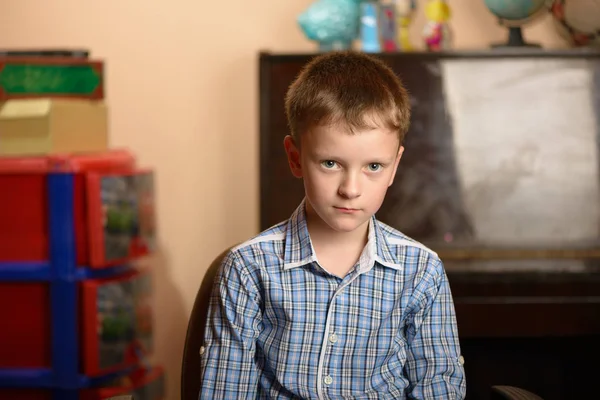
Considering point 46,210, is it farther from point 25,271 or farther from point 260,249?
point 260,249

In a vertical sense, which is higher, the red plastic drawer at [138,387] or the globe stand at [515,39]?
the globe stand at [515,39]

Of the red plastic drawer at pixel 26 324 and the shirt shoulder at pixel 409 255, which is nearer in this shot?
the shirt shoulder at pixel 409 255

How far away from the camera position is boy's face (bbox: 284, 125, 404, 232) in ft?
4.84

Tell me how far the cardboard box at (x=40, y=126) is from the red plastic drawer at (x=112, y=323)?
0.45 m

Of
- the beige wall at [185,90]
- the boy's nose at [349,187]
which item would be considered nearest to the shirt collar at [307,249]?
the boy's nose at [349,187]

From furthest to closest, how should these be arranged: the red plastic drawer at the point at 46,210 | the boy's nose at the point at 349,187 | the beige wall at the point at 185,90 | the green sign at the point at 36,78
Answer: the beige wall at the point at 185,90 → the green sign at the point at 36,78 → the red plastic drawer at the point at 46,210 → the boy's nose at the point at 349,187

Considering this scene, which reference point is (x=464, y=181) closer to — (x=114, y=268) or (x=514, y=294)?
(x=514, y=294)

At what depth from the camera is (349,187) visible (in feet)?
4.79

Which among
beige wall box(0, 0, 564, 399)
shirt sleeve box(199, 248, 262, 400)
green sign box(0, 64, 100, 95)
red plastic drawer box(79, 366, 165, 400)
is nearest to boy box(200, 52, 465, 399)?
shirt sleeve box(199, 248, 262, 400)

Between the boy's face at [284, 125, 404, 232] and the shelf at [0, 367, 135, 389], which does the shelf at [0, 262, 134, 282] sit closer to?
the shelf at [0, 367, 135, 389]

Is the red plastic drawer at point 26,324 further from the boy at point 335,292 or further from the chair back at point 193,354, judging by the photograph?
the boy at point 335,292

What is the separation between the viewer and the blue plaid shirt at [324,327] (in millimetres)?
1557

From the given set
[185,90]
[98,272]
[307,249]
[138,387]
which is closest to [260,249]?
[307,249]

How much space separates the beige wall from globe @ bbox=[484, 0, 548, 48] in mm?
776
